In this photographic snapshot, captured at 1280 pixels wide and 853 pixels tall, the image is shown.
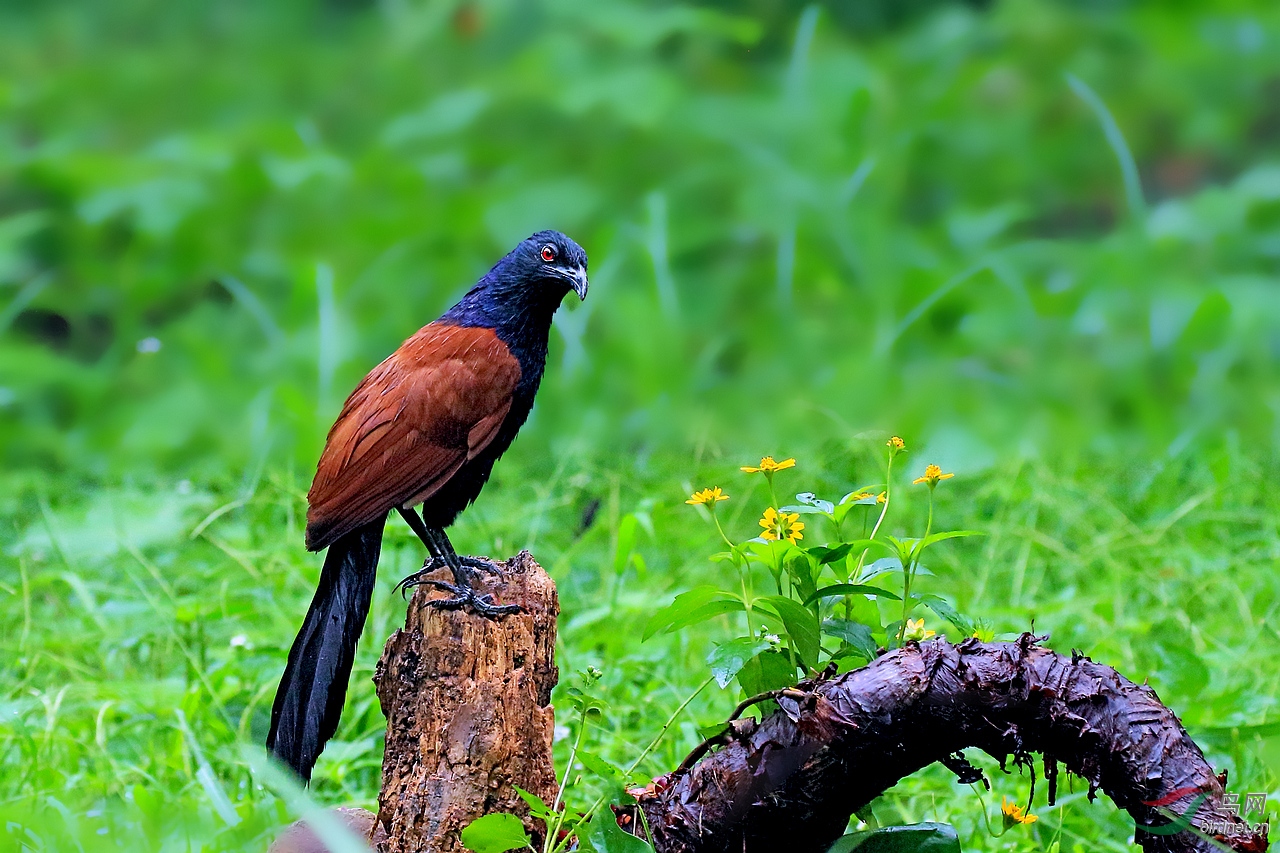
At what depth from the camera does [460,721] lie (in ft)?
7.19

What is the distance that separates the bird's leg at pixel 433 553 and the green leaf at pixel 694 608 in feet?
2.09

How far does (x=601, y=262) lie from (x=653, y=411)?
31.6 inches

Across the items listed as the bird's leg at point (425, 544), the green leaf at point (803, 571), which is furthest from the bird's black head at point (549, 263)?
the green leaf at point (803, 571)

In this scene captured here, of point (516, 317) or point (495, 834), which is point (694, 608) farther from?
point (516, 317)

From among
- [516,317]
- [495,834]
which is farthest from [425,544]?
[495,834]

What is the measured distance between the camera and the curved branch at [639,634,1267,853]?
5.74 feet

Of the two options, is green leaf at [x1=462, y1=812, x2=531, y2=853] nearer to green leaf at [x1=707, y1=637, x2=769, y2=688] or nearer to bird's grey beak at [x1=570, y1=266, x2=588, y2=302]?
green leaf at [x1=707, y1=637, x2=769, y2=688]

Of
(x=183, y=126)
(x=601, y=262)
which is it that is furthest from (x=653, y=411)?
(x=183, y=126)

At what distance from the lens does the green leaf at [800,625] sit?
6.31 ft

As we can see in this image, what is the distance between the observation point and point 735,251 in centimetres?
631

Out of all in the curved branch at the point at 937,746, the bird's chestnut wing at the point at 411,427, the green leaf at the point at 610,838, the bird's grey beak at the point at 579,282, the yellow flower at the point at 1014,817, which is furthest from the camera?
the bird's grey beak at the point at 579,282

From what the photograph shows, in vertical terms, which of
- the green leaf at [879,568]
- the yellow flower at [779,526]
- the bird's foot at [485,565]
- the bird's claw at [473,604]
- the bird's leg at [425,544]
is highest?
the bird's leg at [425,544]

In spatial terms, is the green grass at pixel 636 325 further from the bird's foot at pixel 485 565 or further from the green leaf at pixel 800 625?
the green leaf at pixel 800 625

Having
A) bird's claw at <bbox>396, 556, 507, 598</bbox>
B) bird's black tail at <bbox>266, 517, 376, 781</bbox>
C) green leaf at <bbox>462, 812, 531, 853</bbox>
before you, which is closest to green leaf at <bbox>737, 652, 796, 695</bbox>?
green leaf at <bbox>462, 812, 531, 853</bbox>
